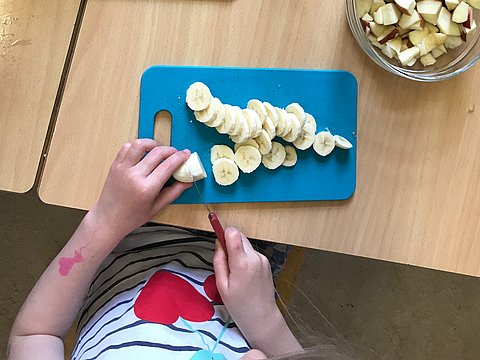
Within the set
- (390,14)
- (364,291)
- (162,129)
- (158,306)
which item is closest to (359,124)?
(390,14)

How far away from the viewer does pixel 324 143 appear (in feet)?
2.44

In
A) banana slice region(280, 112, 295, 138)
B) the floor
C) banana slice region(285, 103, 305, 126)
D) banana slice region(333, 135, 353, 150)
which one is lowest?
the floor

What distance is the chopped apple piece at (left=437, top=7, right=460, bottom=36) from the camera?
715mm

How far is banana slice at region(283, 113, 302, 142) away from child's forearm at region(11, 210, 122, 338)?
10.2 inches

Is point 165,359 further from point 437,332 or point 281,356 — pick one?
point 437,332

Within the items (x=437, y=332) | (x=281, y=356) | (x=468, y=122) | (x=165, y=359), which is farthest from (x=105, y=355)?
(x=437, y=332)

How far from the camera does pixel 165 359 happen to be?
72 cm

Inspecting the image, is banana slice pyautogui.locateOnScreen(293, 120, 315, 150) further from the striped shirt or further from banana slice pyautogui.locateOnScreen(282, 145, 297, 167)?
the striped shirt

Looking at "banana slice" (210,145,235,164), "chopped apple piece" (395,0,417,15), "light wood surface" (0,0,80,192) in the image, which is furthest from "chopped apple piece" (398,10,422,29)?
"light wood surface" (0,0,80,192)

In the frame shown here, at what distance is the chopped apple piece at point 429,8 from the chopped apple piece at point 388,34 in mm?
36

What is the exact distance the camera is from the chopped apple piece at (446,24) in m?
0.72

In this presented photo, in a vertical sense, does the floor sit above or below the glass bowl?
below

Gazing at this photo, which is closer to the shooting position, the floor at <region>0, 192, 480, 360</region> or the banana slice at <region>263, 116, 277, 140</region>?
the banana slice at <region>263, 116, 277, 140</region>

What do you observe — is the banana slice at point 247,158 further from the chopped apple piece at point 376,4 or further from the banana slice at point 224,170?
the chopped apple piece at point 376,4
